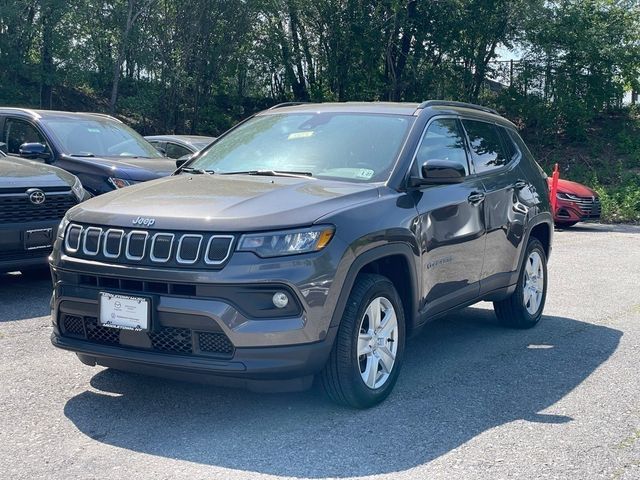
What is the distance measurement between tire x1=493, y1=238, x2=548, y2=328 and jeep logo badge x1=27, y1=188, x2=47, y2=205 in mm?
4106

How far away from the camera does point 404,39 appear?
→ 2627cm

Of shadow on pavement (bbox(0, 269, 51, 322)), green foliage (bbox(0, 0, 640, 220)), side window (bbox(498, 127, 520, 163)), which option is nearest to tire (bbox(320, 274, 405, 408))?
side window (bbox(498, 127, 520, 163))

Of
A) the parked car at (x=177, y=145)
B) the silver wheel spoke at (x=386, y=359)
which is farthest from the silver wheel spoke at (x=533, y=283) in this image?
the parked car at (x=177, y=145)

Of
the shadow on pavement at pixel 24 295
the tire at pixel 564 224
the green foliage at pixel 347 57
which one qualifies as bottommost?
the tire at pixel 564 224

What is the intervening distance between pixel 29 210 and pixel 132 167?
83.8 inches

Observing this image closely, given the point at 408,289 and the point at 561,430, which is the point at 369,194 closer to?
the point at 408,289

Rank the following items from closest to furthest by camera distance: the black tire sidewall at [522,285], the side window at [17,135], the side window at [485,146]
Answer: the side window at [485,146] → the black tire sidewall at [522,285] → the side window at [17,135]

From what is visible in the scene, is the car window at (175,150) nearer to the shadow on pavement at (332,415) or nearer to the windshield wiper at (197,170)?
the windshield wiper at (197,170)

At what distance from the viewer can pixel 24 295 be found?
812cm

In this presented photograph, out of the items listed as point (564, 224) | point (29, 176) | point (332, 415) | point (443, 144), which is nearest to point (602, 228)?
point (564, 224)

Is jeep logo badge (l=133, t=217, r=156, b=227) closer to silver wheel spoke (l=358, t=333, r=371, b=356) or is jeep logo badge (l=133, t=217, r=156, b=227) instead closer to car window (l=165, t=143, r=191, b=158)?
silver wheel spoke (l=358, t=333, r=371, b=356)

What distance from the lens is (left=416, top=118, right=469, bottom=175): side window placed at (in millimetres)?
5887

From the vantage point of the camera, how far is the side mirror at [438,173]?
5.44 metres

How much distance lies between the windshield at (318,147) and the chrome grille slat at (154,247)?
4.07ft
